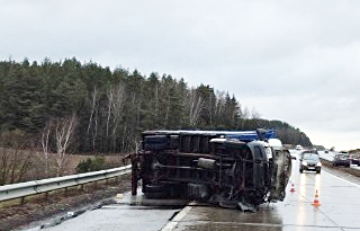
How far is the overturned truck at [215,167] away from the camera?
1519 centimetres

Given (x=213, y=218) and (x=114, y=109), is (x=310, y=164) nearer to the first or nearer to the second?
(x=213, y=218)

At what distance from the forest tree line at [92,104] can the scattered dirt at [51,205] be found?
57.2 m

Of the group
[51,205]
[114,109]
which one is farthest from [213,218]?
[114,109]

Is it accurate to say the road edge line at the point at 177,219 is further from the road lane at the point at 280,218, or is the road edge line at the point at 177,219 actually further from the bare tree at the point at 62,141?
the bare tree at the point at 62,141

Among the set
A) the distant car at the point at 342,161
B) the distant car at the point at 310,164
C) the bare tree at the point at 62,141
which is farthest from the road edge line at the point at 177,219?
the distant car at the point at 342,161

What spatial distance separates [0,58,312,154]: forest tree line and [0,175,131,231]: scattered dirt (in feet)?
188

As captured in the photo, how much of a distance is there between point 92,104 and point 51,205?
84896 millimetres

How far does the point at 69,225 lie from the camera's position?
453 inches

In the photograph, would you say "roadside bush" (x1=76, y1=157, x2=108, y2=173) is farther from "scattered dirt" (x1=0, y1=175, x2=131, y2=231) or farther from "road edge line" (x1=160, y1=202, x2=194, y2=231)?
"road edge line" (x1=160, y1=202, x2=194, y2=231)

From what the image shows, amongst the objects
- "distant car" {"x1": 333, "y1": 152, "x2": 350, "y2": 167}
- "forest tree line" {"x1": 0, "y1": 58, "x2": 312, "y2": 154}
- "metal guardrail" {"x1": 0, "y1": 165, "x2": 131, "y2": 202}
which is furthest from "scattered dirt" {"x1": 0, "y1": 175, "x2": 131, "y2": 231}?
"forest tree line" {"x1": 0, "y1": 58, "x2": 312, "y2": 154}

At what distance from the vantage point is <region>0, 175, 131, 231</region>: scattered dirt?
39.0ft

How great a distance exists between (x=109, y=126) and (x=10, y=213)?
87.3m

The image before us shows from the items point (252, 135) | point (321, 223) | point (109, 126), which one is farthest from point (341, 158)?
point (321, 223)

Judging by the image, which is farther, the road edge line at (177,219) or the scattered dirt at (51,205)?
the scattered dirt at (51,205)
